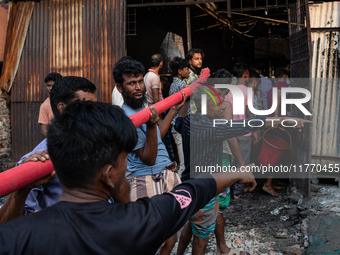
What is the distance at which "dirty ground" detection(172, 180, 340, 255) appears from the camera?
11.0 feet

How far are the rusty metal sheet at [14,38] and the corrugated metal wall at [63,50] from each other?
0.30ft

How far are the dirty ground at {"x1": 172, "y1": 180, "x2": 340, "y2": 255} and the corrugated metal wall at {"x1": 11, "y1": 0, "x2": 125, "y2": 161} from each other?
10.0 ft

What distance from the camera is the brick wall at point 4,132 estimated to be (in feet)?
20.7

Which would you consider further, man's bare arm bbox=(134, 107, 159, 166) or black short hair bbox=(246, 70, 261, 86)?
black short hair bbox=(246, 70, 261, 86)

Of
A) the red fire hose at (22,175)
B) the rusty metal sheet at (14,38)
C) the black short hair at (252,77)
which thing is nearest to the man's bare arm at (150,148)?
the red fire hose at (22,175)

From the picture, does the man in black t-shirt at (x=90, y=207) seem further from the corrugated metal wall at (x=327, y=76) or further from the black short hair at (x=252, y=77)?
the corrugated metal wall at (x=327, y=76)

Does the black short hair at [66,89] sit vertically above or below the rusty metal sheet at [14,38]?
below

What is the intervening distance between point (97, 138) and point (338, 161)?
16.1 ft

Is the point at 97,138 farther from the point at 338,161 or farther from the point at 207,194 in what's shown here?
the point at 338,161

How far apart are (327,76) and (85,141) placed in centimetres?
480

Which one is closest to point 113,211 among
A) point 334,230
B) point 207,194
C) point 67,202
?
point 67,202

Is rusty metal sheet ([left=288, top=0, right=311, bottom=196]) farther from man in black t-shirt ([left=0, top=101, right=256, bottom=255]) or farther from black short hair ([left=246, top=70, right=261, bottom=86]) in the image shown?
man in black t-shirt ([left=0, top=101, right=256, bottom=255])

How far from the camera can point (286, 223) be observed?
4.08 meters

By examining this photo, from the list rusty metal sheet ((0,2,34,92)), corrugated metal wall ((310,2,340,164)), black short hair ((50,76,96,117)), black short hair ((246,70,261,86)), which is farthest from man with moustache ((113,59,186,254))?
rusty metal sheet ((0,2,34,92))
